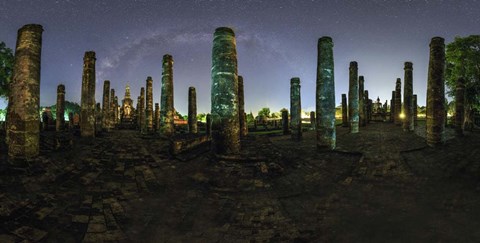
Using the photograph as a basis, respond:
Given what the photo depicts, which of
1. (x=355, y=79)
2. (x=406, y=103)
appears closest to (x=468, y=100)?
(x=406, y=103)

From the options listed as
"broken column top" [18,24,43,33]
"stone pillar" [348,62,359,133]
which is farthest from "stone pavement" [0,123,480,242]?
"stone pillar" [348,62,359,133]

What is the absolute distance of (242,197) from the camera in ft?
23.9

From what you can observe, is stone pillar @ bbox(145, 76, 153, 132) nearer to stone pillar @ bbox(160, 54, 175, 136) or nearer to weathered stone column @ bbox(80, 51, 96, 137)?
stone pillar @ bbox(160, 54, 175, 136)

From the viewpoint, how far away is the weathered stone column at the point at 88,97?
589 inches

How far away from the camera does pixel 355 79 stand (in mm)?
19297

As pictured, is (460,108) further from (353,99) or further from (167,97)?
(167,97)

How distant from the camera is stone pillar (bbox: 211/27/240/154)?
33.5ft

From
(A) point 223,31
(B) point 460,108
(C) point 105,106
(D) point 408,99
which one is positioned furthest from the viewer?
(C) point 105,106

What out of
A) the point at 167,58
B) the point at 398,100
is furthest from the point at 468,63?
the point at 167,58

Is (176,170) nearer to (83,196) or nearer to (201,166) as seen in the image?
(201,166)

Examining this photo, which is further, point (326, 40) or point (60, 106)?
point (60, 106)

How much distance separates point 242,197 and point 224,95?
14.1 feet

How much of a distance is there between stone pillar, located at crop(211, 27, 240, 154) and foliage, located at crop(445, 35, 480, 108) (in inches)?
840

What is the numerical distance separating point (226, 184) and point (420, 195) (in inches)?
204
